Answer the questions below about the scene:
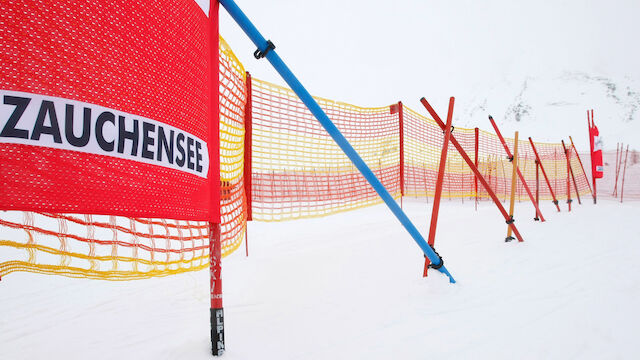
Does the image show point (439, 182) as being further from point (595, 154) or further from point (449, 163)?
point (595, 154)

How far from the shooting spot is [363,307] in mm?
2348

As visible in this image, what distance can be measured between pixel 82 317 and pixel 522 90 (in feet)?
271

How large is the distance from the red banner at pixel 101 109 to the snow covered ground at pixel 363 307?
3.41 feet

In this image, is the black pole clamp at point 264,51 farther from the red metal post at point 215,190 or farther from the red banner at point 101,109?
the red banner at point 101,109

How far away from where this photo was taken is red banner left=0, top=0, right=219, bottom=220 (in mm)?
1075

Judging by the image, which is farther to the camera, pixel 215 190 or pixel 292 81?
pixel 292 81

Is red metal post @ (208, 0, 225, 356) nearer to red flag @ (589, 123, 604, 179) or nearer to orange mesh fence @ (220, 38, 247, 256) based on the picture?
orange mesh fence @ (220, 38, 247, 256)

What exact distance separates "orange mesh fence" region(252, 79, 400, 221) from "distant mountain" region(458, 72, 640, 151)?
79.3ft

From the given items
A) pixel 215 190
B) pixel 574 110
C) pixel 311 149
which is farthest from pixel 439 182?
pixel 574 110

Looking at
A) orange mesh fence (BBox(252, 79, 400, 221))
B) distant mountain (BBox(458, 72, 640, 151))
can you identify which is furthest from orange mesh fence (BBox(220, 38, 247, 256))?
distant mountain (BBox(458, 72, 640, 151))

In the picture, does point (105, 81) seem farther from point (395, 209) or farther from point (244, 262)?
point (244, 262)

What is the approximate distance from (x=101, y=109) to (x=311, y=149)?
4022 mm

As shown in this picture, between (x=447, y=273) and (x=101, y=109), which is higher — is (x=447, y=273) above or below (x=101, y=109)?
below

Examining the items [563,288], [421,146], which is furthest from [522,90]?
[563,288]
